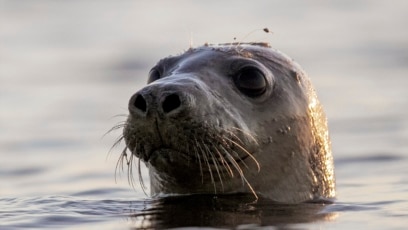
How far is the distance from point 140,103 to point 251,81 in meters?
1.12

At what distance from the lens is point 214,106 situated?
917 centimetres

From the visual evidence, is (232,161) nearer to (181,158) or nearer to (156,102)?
(181,158)

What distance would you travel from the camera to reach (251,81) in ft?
32.0

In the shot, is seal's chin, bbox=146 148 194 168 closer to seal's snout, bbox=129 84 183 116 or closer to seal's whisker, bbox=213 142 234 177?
seal's whisker, bbox=213 142 234 177

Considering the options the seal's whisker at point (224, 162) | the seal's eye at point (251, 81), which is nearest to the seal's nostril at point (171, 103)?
the seal's whisker at point (224, 162)

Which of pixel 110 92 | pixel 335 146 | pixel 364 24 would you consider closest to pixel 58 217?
pixel 335 146

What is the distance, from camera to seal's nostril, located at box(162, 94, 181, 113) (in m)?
8.82

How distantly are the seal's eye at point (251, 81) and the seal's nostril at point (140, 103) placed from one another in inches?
40.7

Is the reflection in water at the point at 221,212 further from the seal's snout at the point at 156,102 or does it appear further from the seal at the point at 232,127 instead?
the seal's snout at the point at 156,102

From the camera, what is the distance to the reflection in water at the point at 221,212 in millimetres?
8906

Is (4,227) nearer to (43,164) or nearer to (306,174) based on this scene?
(306,174)

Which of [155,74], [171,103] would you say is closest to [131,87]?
[155,74]

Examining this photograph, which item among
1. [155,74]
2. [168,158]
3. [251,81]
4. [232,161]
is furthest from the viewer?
[155,74]

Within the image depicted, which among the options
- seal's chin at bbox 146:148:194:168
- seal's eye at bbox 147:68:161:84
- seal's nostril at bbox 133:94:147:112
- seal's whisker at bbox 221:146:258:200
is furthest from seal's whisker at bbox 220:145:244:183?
seal's eye at bbox 147:68:161:84
